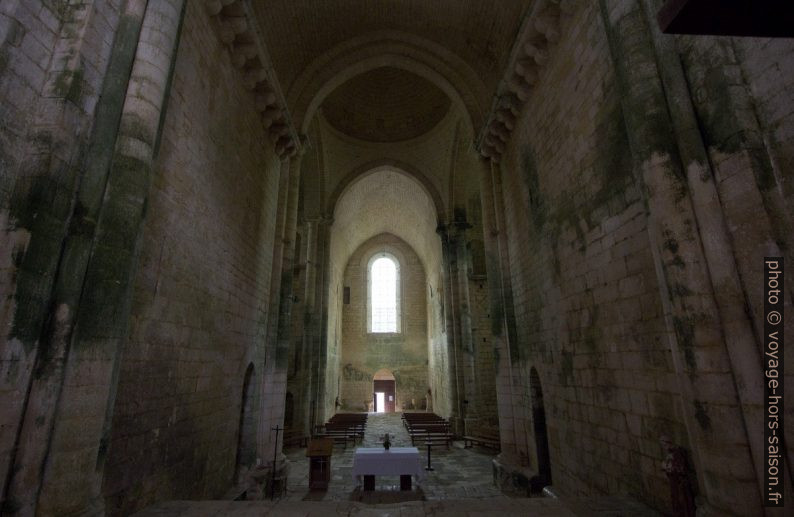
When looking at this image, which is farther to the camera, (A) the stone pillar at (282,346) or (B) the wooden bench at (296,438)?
(B) the wooden bench at (296,438)

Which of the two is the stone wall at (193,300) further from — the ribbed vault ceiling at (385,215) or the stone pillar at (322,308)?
the ribbed vault ceiling at (385,215)

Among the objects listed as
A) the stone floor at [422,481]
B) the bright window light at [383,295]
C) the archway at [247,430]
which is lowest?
the stone floor at [422,481]

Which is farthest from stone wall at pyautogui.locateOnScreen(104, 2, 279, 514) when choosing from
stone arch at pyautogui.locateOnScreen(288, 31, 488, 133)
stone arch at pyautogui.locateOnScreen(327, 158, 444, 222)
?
stone arch at pyautogui.locateOnScreen(327, 158, 444, 222)

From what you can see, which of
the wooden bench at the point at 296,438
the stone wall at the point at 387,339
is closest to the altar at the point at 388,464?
the wooden bench at the point at 296,438

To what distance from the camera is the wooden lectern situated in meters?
7.29

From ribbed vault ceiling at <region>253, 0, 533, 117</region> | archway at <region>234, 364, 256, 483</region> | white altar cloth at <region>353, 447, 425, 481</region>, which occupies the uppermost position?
ribbed vault ceiling at <region>253, 0, 533, 117</region>

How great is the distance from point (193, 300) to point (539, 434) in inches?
246

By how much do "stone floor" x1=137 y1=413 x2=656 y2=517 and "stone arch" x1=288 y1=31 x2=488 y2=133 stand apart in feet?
25.0

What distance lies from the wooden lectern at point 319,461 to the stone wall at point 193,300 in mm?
1440

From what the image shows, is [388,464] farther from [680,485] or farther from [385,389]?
[385,389]

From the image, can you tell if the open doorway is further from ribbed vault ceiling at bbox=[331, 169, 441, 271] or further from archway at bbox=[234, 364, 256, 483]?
archway at bbox=[234, 364, 256, 483]

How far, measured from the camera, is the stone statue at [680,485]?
314 cm

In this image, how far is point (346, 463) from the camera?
9.84 meters

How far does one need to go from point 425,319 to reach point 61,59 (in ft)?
70.4
